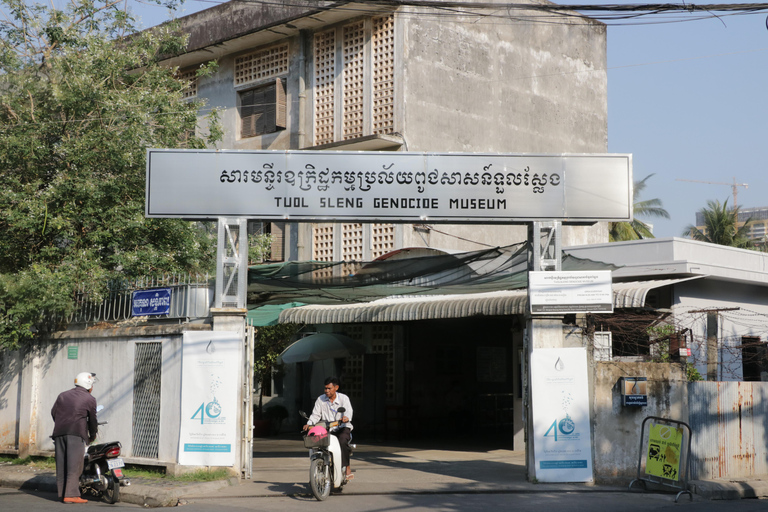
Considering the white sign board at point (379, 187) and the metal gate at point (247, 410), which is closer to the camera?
the metal gate at point (247, 410)

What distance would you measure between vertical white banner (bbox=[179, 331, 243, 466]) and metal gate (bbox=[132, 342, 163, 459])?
856 mm

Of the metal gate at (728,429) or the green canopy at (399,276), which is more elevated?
the green canopy at (399,276)

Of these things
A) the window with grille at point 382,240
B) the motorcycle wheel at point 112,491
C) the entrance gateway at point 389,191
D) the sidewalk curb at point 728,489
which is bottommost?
the sidewalk curb at point 728,489

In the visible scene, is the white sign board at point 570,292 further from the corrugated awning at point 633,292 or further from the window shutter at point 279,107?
the window shutter at point 279,107

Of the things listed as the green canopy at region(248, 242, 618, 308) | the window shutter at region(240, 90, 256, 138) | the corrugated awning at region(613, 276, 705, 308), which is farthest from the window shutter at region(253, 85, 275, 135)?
the corrugated awning at region(613, 276, 705, 308)

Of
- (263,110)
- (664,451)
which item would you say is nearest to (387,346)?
(263,110)

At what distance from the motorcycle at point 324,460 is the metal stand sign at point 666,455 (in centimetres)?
400

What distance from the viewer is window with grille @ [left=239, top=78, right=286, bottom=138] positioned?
23.1 metres

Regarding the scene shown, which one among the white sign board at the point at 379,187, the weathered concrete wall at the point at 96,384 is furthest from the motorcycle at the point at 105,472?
the white sign board at the point at 379,187

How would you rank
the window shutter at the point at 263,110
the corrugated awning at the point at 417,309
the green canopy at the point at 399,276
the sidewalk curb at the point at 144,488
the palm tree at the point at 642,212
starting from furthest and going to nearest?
the palm tree at the point at 642,212, the window shutter at the point at 263,110, the corrugated awning at the point at 417,309, the green canopy at the point at 399,276, the sidewalk curb at the point at 144,488

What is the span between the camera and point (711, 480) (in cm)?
1234

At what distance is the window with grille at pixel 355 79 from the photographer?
21.3 metres

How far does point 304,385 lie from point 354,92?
809 cm

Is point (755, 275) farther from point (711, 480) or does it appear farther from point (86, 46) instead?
point (86, 46)
